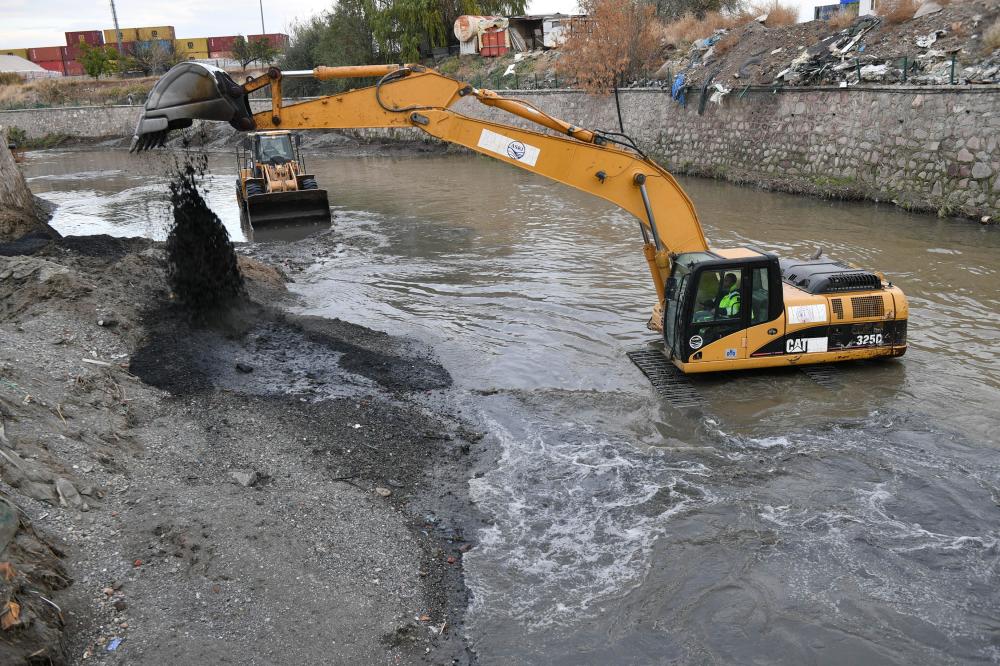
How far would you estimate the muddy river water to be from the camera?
233 inches

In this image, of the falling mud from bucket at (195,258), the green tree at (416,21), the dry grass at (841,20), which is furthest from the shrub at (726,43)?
the green tree at (416,21)

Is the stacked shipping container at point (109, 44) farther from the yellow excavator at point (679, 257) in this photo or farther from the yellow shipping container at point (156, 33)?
the yellow excavator at point (679, 257)

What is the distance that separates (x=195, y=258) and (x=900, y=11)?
871 inches

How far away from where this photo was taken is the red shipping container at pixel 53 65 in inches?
3268

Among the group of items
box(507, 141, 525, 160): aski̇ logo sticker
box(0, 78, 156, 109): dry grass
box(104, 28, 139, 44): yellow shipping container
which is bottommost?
box(507, 141, 525, 160): aski̇ logo sticker

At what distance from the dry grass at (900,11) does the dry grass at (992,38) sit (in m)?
3.24

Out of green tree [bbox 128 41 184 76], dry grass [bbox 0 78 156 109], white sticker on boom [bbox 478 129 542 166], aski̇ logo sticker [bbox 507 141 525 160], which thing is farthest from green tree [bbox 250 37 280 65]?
aski̇ logo sticker [bbox 507 141 525 160]

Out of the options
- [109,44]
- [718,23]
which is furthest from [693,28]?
[109,44]

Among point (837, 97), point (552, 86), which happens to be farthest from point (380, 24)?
point (837, 97)

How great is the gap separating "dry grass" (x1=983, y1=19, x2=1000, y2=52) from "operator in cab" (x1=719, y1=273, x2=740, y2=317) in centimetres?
1576

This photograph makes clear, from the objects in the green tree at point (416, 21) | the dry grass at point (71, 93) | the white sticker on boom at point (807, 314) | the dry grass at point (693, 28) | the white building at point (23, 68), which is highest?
the white building at point (23, 68)

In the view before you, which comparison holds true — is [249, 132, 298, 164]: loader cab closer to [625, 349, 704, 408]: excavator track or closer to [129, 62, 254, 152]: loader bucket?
[129, 62, 254, 152]: loader bucket

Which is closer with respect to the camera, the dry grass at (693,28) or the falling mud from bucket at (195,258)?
the falling mud from bucket at (195,258)

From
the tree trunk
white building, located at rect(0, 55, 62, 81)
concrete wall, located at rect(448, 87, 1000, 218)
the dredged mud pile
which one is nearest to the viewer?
the dredged mud pile
